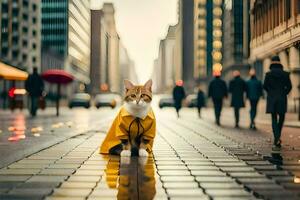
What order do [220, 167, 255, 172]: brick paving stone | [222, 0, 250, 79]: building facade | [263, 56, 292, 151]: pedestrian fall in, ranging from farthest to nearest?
[222, 0, 250, 79]: building facade < [263, 56, 292, 151]: pedestrian < [220, 167, 255, 172]: brick paving stone

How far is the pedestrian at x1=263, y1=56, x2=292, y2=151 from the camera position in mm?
10594

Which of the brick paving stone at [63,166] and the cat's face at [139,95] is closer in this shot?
the brick paving stone at [63,166]

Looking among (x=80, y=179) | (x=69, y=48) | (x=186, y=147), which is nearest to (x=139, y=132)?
(x=80, y=179)

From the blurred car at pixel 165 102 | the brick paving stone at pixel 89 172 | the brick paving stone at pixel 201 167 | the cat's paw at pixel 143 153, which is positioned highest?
the blurred car at pixel 165 102

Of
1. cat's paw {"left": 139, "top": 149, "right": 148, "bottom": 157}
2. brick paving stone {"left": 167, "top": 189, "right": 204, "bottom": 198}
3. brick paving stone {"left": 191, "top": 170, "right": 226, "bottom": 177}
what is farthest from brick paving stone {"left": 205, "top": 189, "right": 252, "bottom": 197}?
cat's paw {"left": 139, "top": 149, "right": 148, "bottom": 157}

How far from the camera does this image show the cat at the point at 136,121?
760cm

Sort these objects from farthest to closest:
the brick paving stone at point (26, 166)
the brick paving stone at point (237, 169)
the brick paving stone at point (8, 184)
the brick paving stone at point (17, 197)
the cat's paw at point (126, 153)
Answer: the cat's paw at point (126, 153) < the brick paving stone at point (26, 166) < the brick paving stone at point (237, 169) < the brick paving stone at point (8, 184) < the brick paving stone at point (17, 197)

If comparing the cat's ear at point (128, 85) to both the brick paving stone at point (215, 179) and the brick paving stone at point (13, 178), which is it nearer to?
the brick paving stone at point (215, 179)

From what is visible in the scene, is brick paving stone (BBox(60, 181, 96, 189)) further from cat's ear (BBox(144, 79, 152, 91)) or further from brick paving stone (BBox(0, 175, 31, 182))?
cat's ear (BBox(144, 79, 152, 91))

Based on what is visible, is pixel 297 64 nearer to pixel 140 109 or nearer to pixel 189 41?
pixel 140 109

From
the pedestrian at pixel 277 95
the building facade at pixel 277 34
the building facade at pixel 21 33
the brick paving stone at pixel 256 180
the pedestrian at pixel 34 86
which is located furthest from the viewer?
the building facade at pixel 21 33

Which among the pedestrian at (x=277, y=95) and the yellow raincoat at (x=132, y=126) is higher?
the pedestrian at (x=277, y=95)

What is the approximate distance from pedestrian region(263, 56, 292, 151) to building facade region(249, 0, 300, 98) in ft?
85.1

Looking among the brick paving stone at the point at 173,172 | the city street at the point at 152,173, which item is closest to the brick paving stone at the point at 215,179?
the city street at the point at 152,173
